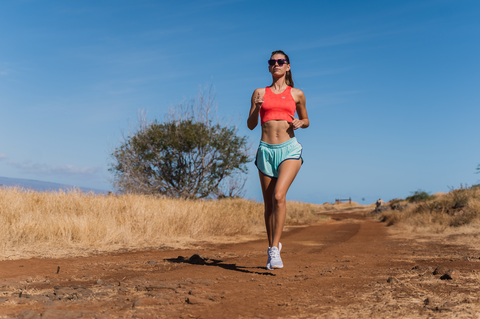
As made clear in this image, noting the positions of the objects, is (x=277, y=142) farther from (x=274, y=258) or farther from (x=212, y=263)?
(x=212, y=263)

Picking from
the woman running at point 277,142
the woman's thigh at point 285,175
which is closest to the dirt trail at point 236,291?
the woman running at point 277,142

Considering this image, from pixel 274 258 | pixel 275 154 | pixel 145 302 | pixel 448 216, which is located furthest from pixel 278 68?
pixel 448 216

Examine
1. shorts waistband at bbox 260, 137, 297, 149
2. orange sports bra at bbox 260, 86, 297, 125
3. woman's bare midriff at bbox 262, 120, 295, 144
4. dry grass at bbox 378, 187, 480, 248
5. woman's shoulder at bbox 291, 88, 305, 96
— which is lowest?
dry grass at bbox 378, 187, 480, 248

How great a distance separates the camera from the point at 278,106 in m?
4.51

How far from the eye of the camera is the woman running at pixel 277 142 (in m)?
4.37

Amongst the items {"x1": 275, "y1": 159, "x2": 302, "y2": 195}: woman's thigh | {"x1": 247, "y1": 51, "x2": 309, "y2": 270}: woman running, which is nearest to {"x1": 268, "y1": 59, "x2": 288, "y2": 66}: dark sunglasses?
{"x1": 247, "y1": 51, "x2": 309, "y2": 270}: woman running

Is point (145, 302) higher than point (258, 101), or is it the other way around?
point (258, 101)

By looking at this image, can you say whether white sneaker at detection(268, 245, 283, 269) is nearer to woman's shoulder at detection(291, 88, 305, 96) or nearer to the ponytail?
woman's shoulder at detection(291, 88, 305, 96)

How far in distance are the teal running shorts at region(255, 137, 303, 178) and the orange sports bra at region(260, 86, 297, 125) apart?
299 mm

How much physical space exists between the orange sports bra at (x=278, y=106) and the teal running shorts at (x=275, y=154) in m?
0.30

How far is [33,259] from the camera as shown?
19.2ft

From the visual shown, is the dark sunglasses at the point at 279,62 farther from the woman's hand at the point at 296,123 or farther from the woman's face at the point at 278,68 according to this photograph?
the woman's hand at the point at 296,123

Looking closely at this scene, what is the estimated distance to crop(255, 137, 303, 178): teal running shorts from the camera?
445cm

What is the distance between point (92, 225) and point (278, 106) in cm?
558
